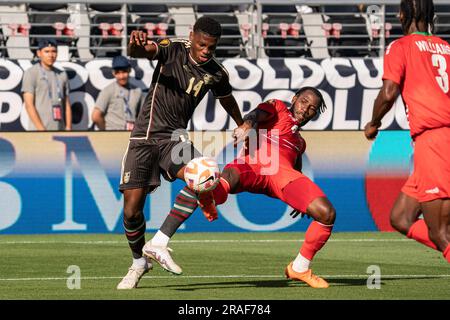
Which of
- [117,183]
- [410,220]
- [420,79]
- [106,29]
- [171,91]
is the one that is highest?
[420,79]

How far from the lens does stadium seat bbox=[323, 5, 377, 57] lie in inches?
Answer: 821

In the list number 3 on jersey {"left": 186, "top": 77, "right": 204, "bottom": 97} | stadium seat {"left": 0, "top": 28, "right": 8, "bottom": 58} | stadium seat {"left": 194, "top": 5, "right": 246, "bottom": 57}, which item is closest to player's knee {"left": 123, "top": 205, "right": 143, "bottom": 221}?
number 3 on jersey {"left": 186, "top": 77, "right": 204, "bottom": 97}

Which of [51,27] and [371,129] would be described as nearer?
[371,129]

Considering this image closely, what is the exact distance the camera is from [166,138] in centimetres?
1079

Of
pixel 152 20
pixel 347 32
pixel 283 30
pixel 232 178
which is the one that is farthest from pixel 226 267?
pixel 347 32

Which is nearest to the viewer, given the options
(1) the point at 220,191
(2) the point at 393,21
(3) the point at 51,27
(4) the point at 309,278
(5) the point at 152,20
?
(4) the point at 309,278

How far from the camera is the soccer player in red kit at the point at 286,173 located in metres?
10.9

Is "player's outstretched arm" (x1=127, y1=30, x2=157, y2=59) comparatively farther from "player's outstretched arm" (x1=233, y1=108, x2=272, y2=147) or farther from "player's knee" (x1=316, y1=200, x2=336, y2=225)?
"player's knee" (x1=316, y1=200, x2=336, y2=225)

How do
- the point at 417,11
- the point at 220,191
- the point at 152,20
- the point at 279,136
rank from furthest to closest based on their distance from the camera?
the point at 152,20 < the point at 279,136 < the point at 220,191 < the point at 417,11

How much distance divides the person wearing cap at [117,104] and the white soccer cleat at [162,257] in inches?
309

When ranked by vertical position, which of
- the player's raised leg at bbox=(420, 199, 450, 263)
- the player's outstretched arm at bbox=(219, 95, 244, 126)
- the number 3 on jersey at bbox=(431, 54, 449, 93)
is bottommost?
the player's raised leg at bbox=(420, 199, 450, 263)

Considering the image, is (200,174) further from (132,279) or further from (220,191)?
(132,279)

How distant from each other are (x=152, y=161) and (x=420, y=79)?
9.35ft
